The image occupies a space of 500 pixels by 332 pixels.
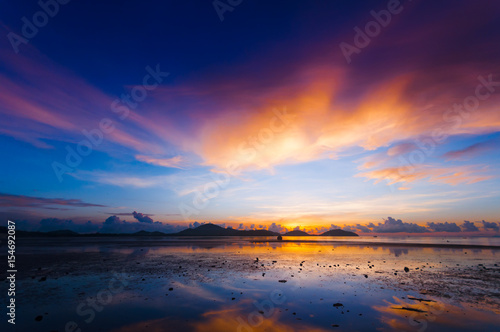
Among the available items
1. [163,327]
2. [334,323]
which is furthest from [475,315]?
[163,327]

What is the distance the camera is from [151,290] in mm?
18656

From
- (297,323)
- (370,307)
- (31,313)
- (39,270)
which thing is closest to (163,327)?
(297,323)

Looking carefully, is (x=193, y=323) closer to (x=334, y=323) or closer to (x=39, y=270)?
(x=334, y=323)

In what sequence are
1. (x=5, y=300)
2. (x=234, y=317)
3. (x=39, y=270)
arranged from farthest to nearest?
(x=39, y=270)
(x=5, y=300)
(x=234, y=317)

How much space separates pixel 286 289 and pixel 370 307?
6.46m

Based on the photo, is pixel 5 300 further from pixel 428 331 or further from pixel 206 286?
pixel 428 331

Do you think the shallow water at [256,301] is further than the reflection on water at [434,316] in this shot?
Yes

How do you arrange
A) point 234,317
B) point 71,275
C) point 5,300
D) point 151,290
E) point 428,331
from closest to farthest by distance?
point 428,331 < point 234,317 < point 5,300 < point 151,290 < point 71,275

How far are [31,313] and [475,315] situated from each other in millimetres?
25416

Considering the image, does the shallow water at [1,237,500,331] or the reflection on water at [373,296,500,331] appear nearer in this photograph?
the reflection on water at [373,296,500,331]

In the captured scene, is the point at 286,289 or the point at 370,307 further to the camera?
the point at 286,289

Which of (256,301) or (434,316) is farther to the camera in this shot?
(256,301)

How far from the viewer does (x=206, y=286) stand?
2016 cm

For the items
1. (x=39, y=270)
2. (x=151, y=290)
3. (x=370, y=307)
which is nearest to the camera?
(x=370, y=307)
